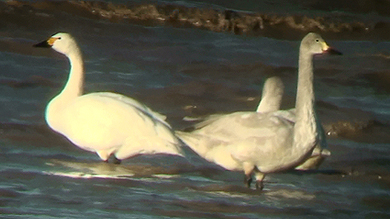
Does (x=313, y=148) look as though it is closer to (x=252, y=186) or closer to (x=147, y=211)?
(x=252, y=186)

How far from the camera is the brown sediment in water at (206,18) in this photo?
747 inches

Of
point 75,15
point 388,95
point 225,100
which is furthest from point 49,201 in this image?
point 75,15

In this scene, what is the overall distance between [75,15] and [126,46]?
2.42 m

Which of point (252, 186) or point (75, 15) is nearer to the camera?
point (252, 186)

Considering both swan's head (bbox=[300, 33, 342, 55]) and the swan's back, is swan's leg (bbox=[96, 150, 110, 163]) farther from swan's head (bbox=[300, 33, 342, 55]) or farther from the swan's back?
swan's head (bbox=[300, 33, 342, 55])

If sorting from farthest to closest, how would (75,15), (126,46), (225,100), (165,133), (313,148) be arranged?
1. (75,15)
2. (126,46)
3. (225,100)
4. (165,133)
5. (313,148)

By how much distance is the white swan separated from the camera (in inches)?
408

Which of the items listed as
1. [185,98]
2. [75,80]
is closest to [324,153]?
[75,80]

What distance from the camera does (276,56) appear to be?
16953 mm

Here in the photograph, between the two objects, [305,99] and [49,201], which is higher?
[305,99]

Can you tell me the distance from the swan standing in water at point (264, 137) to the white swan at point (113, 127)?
0.79 ft

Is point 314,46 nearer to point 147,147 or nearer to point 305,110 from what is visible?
point 305,110

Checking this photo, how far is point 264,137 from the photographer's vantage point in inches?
385

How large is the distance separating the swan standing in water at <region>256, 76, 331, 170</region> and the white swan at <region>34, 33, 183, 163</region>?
1.11 metres
